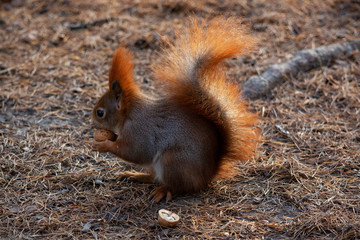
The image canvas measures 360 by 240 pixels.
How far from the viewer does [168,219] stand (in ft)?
7.09

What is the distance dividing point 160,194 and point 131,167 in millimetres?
494

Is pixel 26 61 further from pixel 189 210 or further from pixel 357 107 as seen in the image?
pixel 357 107

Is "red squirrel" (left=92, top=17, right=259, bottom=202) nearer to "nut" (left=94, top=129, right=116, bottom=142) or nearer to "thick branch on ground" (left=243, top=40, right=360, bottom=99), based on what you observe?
"nut" (left=94, top=129, right=116, bottom=142)

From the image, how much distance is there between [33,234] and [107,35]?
2.93m

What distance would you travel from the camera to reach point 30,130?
10.3 ft

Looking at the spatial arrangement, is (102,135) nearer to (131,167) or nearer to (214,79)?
(131,167)

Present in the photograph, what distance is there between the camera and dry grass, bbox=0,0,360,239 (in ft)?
7.33

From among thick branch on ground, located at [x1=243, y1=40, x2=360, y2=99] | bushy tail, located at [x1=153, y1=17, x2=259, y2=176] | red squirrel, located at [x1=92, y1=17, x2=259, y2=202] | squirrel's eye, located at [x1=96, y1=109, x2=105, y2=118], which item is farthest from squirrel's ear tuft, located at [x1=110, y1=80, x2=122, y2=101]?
thick branch on ground, located at [x1=243, y1=40, x2=360, y2=99]

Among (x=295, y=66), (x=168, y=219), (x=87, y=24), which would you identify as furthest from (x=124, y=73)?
(x=87, y=24)

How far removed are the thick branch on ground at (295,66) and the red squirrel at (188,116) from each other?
1140 mm

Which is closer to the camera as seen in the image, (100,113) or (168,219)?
(168,219)

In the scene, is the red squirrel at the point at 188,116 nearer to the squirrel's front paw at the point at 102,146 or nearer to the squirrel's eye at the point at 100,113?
the squirrel's front paw at the point at 102,146

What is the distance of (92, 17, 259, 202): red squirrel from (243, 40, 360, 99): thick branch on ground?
1.14 metres

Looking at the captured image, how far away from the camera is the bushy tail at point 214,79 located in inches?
93.1
